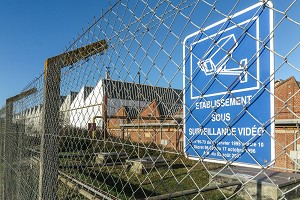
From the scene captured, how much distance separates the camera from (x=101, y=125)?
7.02 feet

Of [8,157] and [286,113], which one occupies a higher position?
[286,113]

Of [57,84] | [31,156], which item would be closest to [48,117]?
[57,84]

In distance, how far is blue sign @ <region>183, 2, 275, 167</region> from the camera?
930 mm

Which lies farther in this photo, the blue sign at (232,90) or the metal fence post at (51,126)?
the metal fence post at (51,126)

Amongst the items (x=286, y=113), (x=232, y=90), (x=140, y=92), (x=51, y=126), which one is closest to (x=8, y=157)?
(x=51, y=126)

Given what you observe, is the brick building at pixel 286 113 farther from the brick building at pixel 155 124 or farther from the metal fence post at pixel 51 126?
the metal fence post at pixel 51 126

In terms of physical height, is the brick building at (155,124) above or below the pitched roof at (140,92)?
below

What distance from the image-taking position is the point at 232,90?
1039 millimetres

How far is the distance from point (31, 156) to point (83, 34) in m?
2.06

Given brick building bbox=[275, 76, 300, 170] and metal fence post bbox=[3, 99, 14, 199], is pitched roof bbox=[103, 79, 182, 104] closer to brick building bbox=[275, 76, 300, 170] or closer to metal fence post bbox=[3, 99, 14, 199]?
brick building bbox=[275, 76, 300, 170]

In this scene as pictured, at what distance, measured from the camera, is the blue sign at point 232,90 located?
93cm

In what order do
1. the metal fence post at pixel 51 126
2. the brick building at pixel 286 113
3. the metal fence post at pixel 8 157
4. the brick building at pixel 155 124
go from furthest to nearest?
the metal fence post at pixel 8 157, the metal fence post at pixel 51 126, the brick building at pixel 155 124, the brick building at pixel 286 113

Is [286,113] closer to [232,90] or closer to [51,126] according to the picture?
[232,90]

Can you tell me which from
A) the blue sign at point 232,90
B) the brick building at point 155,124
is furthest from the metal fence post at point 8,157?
the blue sign at point 232,90
